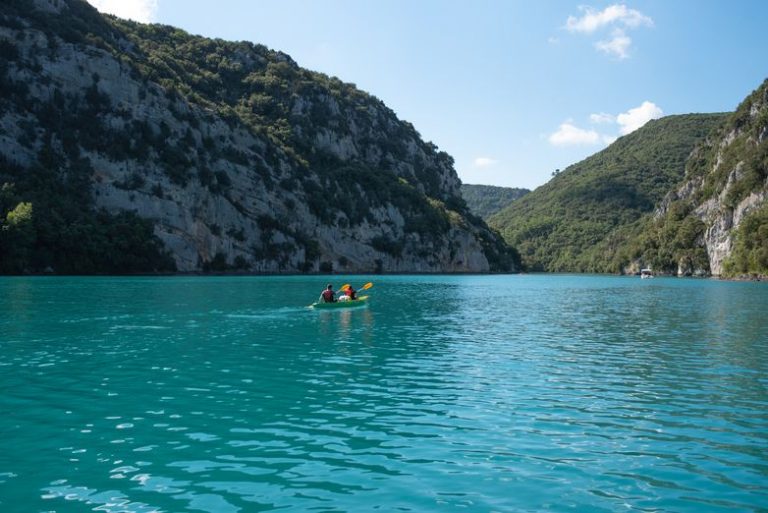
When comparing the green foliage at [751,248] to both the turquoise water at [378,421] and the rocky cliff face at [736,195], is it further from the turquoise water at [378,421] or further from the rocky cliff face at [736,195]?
the turquoise water at [378,421]

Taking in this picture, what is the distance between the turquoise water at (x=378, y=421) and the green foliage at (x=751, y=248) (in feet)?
396

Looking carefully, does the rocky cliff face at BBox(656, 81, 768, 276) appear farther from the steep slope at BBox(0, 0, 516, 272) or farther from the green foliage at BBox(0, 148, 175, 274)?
the green foliage at BBox(0, 148, 175, 274)

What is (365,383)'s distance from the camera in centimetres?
2194

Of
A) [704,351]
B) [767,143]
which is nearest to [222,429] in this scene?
[704,351]

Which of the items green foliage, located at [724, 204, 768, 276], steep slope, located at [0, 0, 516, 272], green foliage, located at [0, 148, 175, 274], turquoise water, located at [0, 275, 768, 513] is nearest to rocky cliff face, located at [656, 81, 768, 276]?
green foliage, located at [724, 204, 768, 276]

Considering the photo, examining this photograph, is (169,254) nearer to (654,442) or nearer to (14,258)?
(14,258)

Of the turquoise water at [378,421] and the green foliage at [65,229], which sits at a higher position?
the green foliage at [65,229]

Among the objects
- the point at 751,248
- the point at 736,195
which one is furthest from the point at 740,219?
the point at 751,248

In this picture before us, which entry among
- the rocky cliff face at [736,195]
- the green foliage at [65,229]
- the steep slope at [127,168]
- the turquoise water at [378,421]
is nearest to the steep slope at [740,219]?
the rocky cliff face at [736,195]

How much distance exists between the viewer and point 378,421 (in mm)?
16625

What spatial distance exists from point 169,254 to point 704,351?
110 meters

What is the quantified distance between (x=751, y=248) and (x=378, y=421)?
156 meters

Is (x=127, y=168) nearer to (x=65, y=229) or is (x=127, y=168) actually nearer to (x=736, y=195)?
(x=65, y=229)

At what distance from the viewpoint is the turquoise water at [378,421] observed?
11445mm
